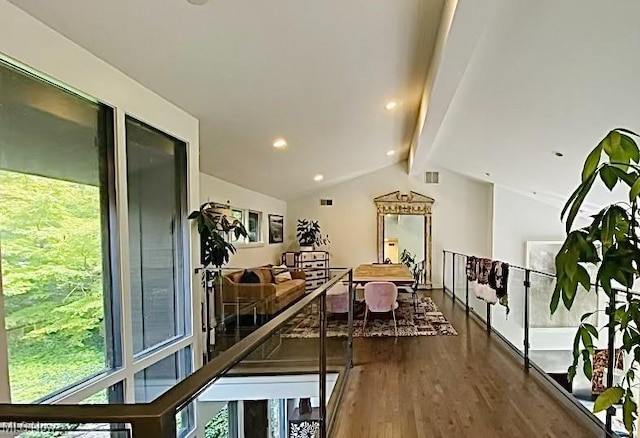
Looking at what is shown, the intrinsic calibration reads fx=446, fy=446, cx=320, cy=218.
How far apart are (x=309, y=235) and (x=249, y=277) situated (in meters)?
4.33

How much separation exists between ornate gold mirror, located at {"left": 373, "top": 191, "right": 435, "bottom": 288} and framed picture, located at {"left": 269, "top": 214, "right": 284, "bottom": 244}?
2386mm

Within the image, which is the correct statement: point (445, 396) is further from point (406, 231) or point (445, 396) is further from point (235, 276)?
point (406, 231)

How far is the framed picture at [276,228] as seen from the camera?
10.0m

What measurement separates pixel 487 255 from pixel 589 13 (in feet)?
26.9

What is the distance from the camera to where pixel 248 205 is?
8508mm

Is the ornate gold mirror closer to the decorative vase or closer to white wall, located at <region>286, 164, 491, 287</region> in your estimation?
white wall, located at <region>286, 164, 491, 287</region>

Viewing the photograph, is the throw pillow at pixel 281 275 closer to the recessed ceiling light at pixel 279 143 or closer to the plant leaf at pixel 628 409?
the recessed ceiling light at pixel 279 143

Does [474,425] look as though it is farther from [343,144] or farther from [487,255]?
[487,255]

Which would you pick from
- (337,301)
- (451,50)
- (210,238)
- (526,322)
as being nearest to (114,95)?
(210,238)

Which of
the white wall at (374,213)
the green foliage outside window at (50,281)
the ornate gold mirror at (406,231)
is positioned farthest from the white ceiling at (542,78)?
the ornate gold mirror at (406,231)

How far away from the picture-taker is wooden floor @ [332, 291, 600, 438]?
3198 millimetres

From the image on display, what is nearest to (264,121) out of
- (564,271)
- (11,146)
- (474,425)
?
(11,146)

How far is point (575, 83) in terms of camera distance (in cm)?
396

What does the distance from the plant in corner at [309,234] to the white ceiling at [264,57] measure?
460cm
